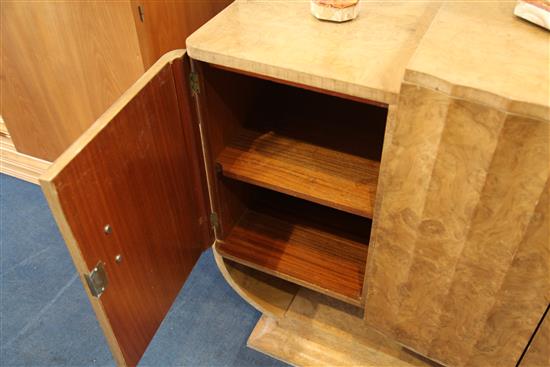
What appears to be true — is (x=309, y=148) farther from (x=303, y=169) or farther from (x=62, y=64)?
(x=62, y=64)

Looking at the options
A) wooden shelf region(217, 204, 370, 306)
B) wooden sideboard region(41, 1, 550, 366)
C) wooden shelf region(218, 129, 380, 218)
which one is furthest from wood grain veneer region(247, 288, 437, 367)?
Result: wooden shelf region(218, 129, 380, 218)

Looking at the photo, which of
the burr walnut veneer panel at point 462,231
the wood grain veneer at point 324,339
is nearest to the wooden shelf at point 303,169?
the burr walnut veneer panel at point 462,231

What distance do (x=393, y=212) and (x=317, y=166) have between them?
224mm

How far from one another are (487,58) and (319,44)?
25 cm

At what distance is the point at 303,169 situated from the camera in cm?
94

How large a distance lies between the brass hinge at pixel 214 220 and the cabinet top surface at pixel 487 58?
21.3 inches

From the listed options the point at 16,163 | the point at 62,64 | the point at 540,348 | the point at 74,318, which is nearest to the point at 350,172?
A: the point at 540,348

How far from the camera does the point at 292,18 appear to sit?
0.85m

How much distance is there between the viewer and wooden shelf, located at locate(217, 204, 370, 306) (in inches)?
39.4

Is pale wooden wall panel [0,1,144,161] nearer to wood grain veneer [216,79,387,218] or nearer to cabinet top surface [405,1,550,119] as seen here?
wood grain veneer [216,79,387,218]

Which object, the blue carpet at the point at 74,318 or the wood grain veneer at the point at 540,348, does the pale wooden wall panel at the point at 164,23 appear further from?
the wood grain veneer at the point at 540,348

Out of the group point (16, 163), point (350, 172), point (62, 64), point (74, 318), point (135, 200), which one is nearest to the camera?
point (135, 200)

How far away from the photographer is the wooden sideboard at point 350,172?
24.4 inches

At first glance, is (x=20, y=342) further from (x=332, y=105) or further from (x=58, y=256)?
(x=332, y=105)
